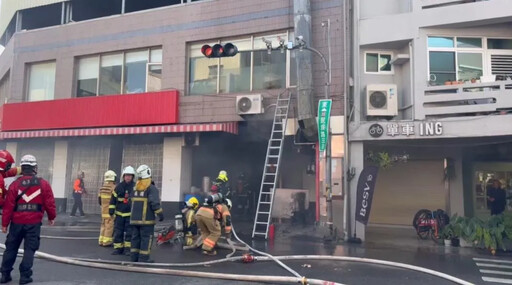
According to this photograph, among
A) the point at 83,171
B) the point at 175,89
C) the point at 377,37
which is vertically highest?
the point at 377,37

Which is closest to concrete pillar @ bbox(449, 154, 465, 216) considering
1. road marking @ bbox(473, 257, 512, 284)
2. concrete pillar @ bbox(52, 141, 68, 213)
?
road marking @ bbox(473, 257, 512, 284)

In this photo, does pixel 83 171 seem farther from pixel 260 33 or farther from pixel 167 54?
pixel 260 33

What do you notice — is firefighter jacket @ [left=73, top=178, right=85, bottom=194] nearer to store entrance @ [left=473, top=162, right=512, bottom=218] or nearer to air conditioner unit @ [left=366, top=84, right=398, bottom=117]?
air conditioner unit @ [left=366, top=84, right=398, bottom=117]

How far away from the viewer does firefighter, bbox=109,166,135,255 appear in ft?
26.4

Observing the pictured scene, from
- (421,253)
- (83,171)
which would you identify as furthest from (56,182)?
(421,253)

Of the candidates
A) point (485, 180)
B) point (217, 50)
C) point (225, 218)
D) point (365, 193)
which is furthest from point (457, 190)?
point (217, 50)

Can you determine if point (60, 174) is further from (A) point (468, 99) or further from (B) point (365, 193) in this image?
(A) point (468, 99)

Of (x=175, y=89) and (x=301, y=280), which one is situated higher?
(x=175, y=89)

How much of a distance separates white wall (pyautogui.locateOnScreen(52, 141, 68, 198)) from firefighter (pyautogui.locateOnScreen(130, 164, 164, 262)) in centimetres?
945

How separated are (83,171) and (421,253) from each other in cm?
1209

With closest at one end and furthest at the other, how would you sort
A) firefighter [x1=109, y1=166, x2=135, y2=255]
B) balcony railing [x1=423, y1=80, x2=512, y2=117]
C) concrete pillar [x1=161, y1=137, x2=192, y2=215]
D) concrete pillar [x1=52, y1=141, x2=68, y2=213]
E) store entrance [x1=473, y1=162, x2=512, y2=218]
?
firefighter [x1=109, y1=166, x2=135, y2=255]
balcony railing [x1=423, y1=80, x2=512, y2=117]
store entrance [x1=473, y1=162, x2=512, y2=218]
concrete pillar [x1=161, y1=137, x2=192, y2=215]
concrete pillar [x1=52, y1=141, x2=68, y2=213]

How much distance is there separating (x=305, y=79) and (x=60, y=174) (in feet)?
33.3

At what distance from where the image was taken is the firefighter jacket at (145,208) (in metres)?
7.19

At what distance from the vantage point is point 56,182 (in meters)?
15.5
